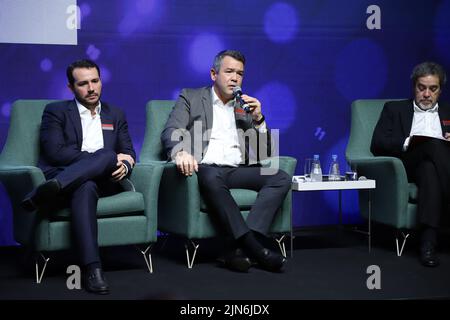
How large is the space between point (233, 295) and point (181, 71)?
7.40 feet

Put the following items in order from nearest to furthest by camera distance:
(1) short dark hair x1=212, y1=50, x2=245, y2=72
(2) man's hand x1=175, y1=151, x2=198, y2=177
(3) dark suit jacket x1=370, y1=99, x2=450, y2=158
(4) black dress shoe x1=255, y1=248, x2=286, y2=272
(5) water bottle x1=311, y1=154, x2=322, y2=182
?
(4) black dress shoe x1=255, y1=248, x2=286, y2=272
(2) man's hand x1=175, y1=151, x2=198, y2=177
(1) short dark hair x1=212, y1=50, x2=245, y2=72
(5) water bottle x1=311, y1=154, x2=322, y2=182
(3) dark suit jacket x1=370, y1=99, x2=450, y2=158

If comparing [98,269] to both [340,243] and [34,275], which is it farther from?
[340,243]

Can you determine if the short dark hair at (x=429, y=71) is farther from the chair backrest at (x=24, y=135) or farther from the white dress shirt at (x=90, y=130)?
the chair backrest at (x=24, y=135)

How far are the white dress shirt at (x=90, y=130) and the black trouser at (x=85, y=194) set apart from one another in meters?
0.27

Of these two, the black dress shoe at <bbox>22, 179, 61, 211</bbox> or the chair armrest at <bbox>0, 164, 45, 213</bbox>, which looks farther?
the chair armrest at <bbox>0, 164, 45, 213</bbox>

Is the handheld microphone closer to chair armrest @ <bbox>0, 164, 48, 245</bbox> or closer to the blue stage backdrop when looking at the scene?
the blue stage backdrop

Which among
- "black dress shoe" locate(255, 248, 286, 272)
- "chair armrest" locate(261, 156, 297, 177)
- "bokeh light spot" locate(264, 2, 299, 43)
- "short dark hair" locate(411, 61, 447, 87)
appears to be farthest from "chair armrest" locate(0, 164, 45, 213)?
"short dark hair" locate(411, 61, 447, 87)

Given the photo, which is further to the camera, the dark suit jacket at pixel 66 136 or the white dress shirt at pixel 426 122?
the white dress shirt at pixel 426 122

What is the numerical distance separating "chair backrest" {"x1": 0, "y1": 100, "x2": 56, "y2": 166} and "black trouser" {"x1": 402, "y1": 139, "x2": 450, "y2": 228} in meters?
2.27

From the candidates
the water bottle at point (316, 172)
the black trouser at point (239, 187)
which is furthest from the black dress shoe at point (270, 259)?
the water bottle at point (316, 172)

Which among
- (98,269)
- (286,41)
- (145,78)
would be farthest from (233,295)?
(286,41)

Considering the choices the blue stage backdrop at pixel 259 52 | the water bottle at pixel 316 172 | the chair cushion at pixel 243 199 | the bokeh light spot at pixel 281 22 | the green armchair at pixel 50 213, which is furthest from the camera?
the bokeh light spot at pixel 281 22

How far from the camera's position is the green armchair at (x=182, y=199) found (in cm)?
385

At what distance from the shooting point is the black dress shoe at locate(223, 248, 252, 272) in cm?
372
